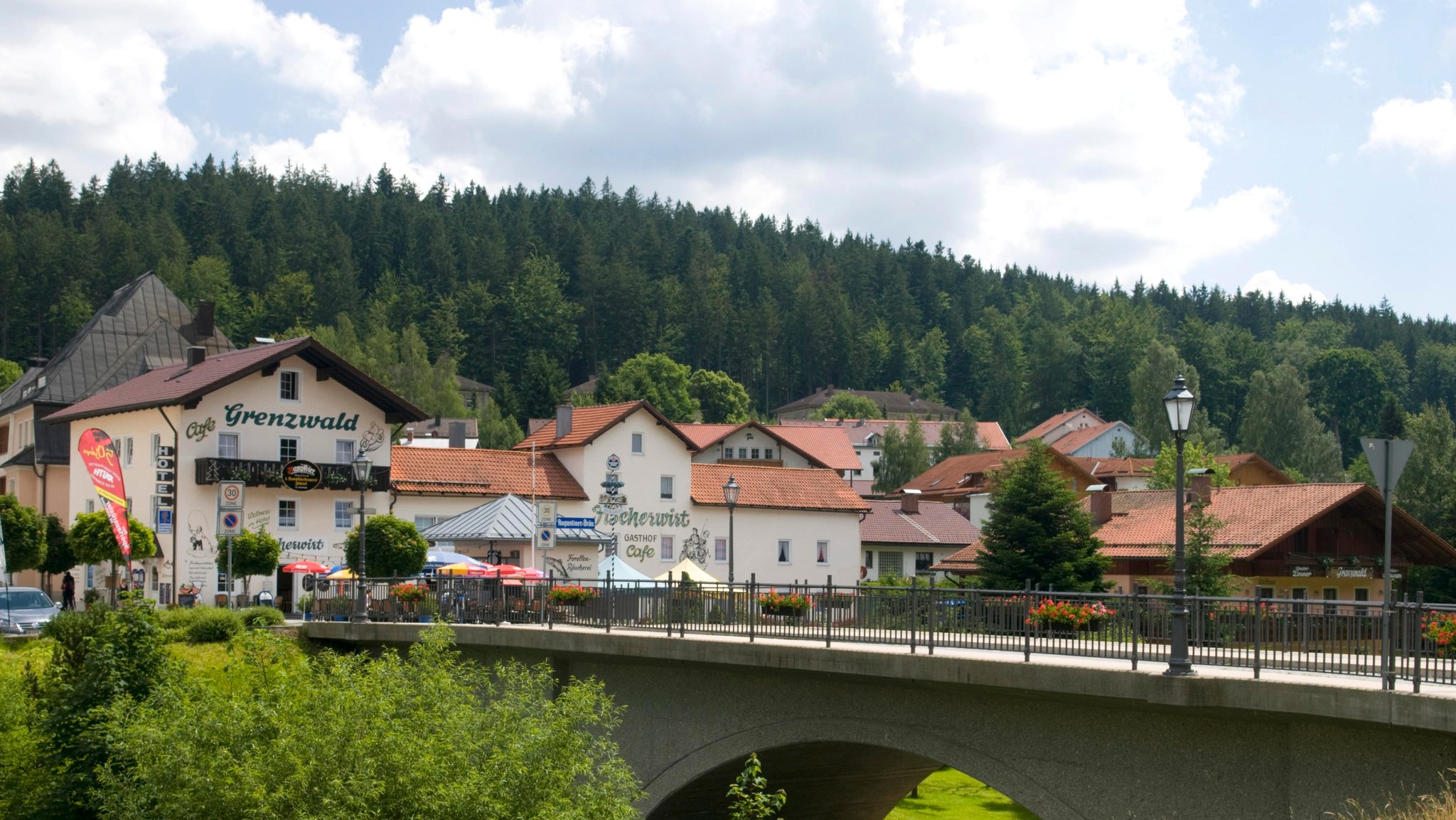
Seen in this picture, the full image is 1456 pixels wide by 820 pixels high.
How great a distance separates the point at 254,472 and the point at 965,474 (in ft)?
199

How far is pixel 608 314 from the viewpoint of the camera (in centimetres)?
15375

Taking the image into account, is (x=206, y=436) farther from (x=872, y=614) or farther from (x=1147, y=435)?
(x=1147, y=435)

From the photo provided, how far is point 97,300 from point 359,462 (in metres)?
101

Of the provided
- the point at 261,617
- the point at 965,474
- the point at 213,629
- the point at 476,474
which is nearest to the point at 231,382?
the point at 476,474

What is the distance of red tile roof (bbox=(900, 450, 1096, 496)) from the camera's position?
88.4 m

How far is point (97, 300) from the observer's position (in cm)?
12219

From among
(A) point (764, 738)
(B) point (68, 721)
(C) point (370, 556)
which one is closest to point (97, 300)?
(C) point (370, 556)

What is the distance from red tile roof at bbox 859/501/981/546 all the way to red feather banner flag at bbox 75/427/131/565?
40.2 m

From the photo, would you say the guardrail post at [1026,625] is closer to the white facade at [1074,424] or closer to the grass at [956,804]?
the grass at [956,804]

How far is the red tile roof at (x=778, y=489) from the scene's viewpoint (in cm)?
6081

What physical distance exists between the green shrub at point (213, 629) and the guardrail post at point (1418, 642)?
25.6 m

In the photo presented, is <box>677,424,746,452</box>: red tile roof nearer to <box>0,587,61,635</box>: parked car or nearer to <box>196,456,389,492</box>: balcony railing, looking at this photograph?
<box>196,456,389,492</box>: balcony railing

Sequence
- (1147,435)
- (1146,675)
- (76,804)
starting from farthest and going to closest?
(1147,435)
(76,804)
(1146,675)

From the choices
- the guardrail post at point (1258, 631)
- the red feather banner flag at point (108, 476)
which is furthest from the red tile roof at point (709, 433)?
the guardrail post at point (1258, 631)
